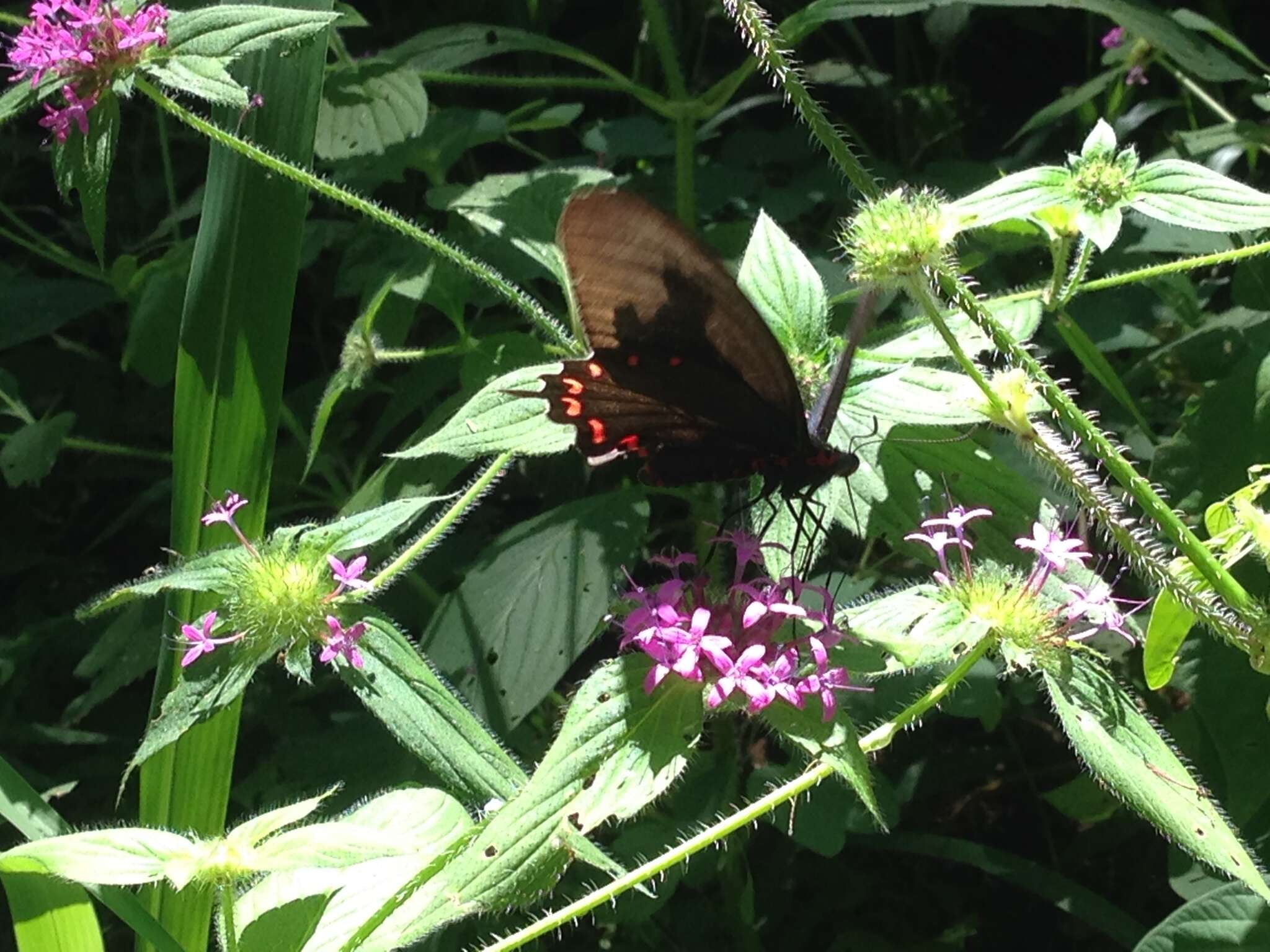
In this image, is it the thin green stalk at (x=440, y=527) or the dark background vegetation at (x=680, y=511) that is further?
the dark background vegetation at (x=680, y=511)

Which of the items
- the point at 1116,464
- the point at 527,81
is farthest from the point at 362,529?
the point at 527,81

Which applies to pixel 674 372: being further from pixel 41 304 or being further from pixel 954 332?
pixel 41 304

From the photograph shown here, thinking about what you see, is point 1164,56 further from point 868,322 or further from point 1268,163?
point 868,322

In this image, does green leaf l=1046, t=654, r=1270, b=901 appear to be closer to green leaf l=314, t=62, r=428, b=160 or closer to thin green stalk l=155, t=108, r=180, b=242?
green leaf l=314, t=62, r=428, b=160

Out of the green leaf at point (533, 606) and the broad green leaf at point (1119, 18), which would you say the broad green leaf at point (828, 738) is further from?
the broad green leaf at point (1119, 18)

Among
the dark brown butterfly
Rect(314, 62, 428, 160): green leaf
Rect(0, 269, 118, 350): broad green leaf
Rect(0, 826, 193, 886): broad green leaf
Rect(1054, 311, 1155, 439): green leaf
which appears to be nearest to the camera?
Rect(0, 826, 193, 886): broad green leaf

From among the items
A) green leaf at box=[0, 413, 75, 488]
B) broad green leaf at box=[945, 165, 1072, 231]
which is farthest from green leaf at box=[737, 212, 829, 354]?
green leaf at box=[0, 413, 75, 488]

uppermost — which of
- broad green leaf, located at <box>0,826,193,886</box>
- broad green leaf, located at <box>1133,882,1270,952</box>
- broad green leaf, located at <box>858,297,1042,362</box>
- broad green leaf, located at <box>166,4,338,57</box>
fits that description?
broad green leaf, located at <box>166,4,338,57</box>

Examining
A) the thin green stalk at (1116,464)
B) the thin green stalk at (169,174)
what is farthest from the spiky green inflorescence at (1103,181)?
the thin green stalk at (169,174)
